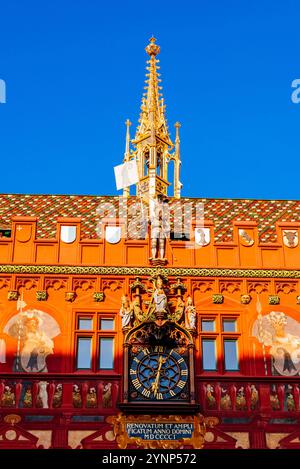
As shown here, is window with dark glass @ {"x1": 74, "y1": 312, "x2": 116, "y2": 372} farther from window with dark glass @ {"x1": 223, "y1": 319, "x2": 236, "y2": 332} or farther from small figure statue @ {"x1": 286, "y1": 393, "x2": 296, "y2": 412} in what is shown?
small figure statue @ {"x1": 286, "y1": 393, "x2": 296, "y2": 412}

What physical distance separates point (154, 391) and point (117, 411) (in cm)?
107

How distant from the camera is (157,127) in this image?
29078 mm

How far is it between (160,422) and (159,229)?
17.9ft

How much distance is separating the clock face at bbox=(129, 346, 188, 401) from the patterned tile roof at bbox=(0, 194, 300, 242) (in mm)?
5914

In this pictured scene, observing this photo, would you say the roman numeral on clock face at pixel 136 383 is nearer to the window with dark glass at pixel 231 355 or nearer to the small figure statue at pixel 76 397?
the small figure statue at pixel 76 397

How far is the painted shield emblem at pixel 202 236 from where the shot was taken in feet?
80.7

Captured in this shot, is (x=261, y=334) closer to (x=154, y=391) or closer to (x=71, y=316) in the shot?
(x=154, y=391)

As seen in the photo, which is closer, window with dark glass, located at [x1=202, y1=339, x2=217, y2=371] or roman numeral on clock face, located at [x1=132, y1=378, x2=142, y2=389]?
roman numeral on clock face, located at [x1=132, y1=378, x2=142, y2=389]

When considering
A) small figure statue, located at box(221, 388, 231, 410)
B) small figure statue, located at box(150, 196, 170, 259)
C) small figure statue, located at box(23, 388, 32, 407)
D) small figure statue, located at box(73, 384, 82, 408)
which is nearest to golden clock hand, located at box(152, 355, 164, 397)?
small figure statue, located at box(221, 388, 231, 410)

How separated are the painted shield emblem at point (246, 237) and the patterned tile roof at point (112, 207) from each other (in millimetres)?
2604

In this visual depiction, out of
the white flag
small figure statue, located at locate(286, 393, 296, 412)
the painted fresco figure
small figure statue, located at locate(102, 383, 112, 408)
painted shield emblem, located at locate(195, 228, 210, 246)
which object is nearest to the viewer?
small figure statue, located at locate(102, 383, 112, 408)

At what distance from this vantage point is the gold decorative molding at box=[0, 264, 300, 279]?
2383 cm

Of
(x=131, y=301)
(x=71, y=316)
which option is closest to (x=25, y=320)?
(x=71, y=316)

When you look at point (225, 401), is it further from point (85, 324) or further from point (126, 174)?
point (126, 174)
